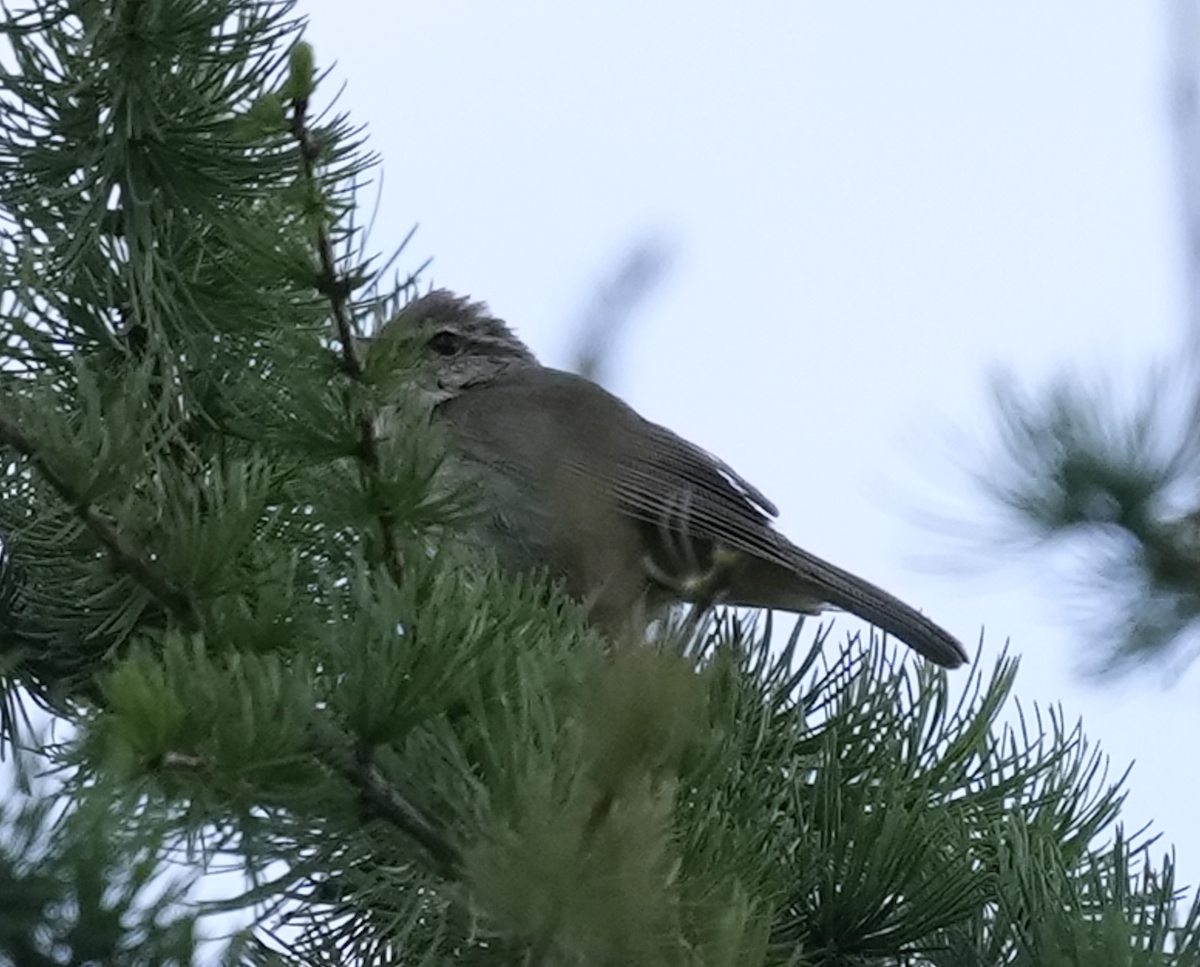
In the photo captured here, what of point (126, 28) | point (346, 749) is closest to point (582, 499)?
point (126, 28)

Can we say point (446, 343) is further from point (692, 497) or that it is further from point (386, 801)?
point (386, 801)

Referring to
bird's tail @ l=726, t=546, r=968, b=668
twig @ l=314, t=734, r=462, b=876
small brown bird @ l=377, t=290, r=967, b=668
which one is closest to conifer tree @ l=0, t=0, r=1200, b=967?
twig @ l=314, t=734, r=462, b=876

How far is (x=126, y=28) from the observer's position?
233cm

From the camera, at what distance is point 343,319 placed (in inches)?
72.0

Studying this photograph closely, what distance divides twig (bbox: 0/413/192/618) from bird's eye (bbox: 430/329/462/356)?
97.7 inches

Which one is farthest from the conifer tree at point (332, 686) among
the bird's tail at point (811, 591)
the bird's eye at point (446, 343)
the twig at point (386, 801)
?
the bird's eye at point (446, 343)

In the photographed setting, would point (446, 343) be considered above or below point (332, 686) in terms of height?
above

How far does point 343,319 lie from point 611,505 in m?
1.69

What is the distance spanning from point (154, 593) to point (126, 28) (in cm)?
81

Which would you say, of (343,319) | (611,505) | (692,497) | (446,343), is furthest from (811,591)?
(343,319)

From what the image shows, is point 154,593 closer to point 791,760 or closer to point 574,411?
point 791,760

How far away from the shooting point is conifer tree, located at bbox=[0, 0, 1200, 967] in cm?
139

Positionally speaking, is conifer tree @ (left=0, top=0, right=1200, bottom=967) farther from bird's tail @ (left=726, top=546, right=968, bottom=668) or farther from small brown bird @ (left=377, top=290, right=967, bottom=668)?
bird's tail @ (left=726, top=546, right=968, bottom=668)

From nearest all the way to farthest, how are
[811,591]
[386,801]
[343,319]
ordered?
[386,801]
[343,319]
[811,591]
